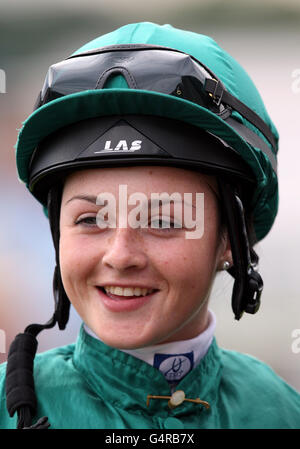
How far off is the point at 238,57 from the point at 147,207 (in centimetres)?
447

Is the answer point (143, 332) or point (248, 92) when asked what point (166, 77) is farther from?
point (143, 332)

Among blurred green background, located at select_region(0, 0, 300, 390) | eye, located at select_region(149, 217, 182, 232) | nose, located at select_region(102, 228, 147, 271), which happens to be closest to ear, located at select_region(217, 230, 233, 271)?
eye, located at select_region(149, 217, 182, 232)

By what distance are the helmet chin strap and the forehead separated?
137 millimetres

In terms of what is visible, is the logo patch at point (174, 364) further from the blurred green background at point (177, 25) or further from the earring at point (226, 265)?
the blurred green background at point (177, 25)

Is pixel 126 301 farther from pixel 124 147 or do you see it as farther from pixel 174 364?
pixel 124 147

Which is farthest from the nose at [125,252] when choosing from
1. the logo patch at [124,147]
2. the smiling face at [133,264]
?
the logo patch at [124,147]

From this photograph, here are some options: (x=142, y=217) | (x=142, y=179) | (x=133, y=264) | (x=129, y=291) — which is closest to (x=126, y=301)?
(x=129, y=291)

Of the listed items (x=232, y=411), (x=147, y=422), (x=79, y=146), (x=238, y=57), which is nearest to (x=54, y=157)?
(x=79, y=146)

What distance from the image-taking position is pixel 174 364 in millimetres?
1916

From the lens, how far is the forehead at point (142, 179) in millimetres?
1715

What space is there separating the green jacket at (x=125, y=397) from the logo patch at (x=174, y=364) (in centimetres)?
3

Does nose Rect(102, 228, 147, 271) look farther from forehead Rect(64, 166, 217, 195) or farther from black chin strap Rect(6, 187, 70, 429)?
black chin strap Rect(6, 187, 70, 429)

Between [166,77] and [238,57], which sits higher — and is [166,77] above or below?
below

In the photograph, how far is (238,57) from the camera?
577 cm
